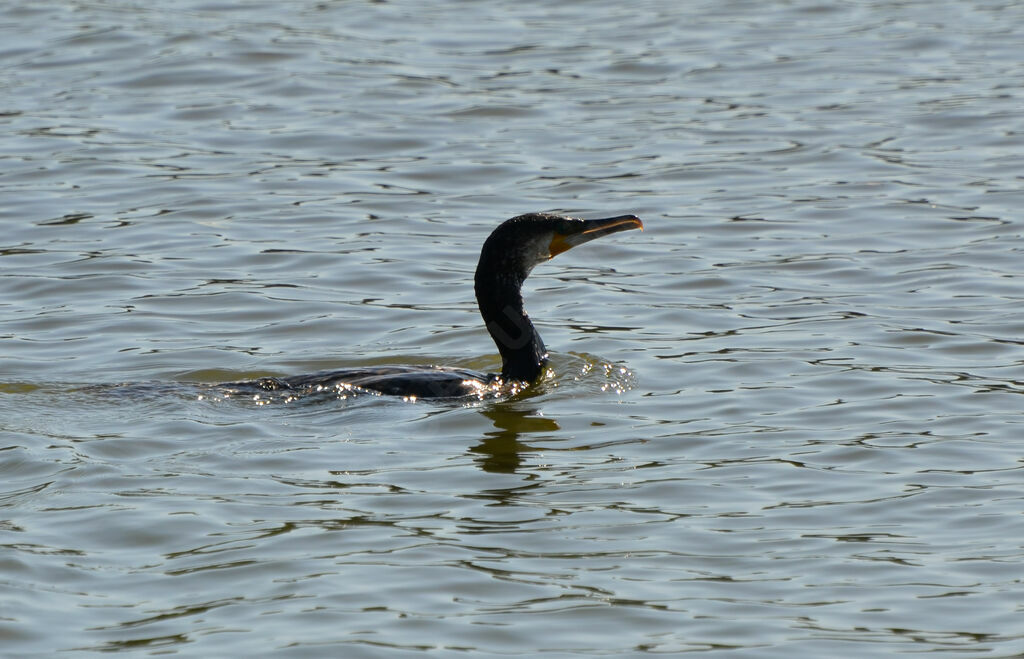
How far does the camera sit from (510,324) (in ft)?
31.2

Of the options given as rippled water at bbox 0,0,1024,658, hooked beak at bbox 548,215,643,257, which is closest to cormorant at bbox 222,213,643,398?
hooked beak at bbox 548,215,643,257

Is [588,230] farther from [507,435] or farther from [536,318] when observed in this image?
[536,318]

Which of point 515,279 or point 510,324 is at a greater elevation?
point 515,279

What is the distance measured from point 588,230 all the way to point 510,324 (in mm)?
674

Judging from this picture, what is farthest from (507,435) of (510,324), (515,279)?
(515,279)

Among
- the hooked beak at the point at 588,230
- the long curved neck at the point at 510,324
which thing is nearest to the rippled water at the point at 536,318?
the long curved neck at the point at 510,324

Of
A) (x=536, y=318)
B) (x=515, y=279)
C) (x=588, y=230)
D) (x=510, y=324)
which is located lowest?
(x=536, y=318)

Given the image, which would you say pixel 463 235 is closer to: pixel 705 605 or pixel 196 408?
pixel 196 408

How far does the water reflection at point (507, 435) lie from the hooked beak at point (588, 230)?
1050mm

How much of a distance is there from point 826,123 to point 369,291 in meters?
6.16

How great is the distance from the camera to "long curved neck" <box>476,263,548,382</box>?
9.44m

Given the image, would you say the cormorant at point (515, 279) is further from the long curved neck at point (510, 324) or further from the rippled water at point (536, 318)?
the rippled water at point (536, 318)

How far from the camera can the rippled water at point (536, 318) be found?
20.4 feet

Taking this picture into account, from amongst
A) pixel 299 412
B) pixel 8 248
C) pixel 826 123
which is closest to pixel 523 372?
pixel 299 412
